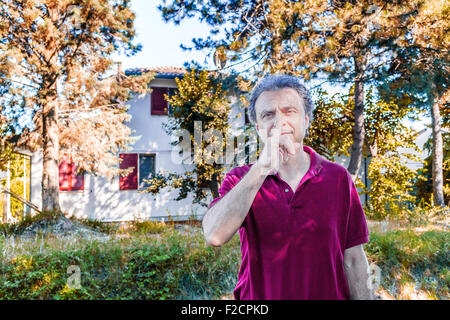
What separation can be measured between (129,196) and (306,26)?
28.2ft

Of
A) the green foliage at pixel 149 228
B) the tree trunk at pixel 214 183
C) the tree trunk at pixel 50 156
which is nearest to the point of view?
the green foliage at pixel 149 228

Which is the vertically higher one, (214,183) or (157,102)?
(157,102)

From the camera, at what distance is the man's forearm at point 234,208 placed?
92cm

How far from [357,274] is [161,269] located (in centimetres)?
392

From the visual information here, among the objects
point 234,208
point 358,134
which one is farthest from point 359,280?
point 358,134

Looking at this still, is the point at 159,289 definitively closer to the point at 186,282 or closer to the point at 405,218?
the point at 186,282

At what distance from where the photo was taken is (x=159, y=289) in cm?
445

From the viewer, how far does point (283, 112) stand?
1108mm

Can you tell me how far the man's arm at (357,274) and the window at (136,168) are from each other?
11447 mm

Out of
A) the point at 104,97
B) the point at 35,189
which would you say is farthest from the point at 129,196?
the point at 104,97

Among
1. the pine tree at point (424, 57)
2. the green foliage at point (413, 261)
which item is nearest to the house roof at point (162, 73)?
the pine tree at point (424, 57)

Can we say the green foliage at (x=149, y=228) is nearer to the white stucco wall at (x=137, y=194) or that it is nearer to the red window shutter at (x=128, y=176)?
the white stucco wall at (x=137, y=194)

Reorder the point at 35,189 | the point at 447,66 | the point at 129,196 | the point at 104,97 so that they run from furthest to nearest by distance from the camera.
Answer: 1. the point at 129,196
2. the point at 35,189
3. the point at 104,97
4. the point at 447,66

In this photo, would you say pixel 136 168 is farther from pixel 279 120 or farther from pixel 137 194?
pixel 279 120
